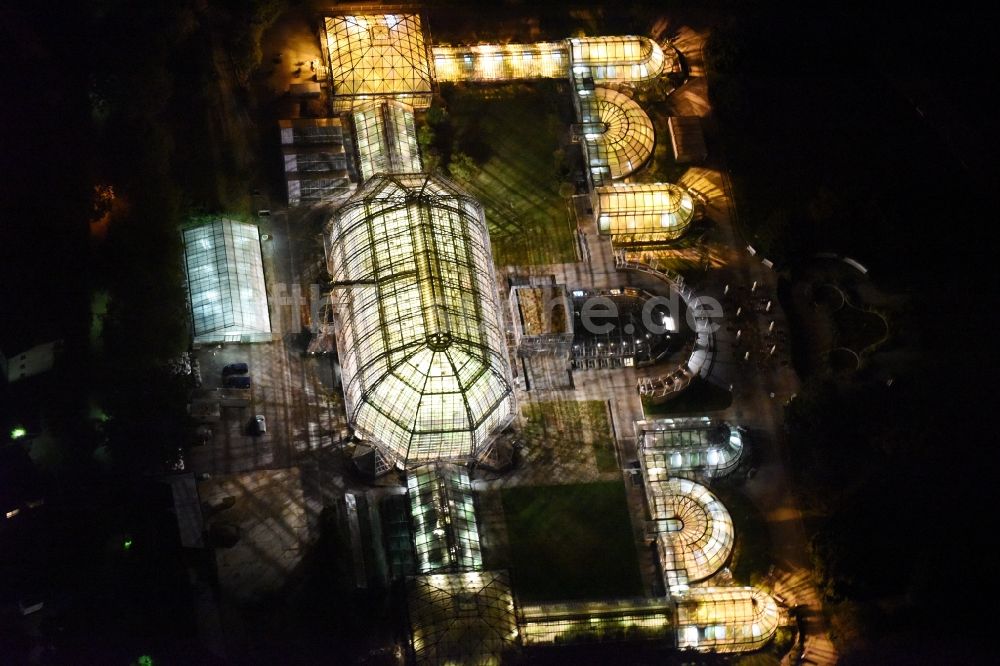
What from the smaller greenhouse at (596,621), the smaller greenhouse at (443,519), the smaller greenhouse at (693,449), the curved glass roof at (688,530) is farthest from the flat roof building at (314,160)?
the smaller greenhouse at (596,621)

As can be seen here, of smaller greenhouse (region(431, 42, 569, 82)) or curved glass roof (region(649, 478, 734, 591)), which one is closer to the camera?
curved glass roof (region(649, 478, 734, 591))

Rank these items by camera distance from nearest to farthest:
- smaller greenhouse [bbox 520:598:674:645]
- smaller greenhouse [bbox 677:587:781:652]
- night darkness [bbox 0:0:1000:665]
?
1. night darkness [bbox 0:0:1000:665]
2. smaller greenhouse [bbox 520:598:674:645]
3. smaller greenhouse [bbox 677:587:781:652]

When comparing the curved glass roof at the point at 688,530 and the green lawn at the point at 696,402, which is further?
the green lawn at the point at 696,402

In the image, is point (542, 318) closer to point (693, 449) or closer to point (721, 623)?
point (693, 449)

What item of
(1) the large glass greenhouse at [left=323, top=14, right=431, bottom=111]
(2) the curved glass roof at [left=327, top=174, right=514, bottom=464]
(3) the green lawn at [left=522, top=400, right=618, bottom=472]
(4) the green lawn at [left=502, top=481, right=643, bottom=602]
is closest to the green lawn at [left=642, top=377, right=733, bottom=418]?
(3) the green lawn at [left=522, top=400, right=618, bottom=472]

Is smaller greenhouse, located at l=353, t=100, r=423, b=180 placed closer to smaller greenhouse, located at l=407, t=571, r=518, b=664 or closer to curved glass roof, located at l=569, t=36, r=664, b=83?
curved glass roof, located at l=569, t=36, r=664, b=83

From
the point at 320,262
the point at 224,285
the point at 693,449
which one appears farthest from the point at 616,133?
the point at 224,285

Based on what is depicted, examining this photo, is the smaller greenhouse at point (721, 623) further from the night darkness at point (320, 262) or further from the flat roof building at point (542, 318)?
the flat roof building at point (542, 318)
